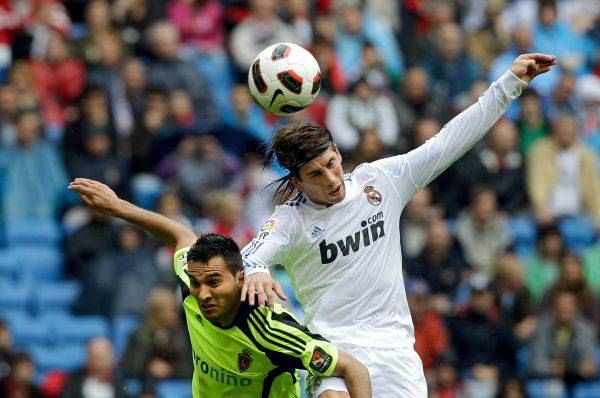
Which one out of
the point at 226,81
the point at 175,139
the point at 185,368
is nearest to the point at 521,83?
the point at 185,368

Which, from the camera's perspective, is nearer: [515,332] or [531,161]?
[515,332]

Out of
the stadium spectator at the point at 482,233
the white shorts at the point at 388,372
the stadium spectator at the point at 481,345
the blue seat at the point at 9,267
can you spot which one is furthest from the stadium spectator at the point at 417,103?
→ the white shorts at the point at 388,372

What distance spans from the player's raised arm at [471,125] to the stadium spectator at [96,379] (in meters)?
5.41

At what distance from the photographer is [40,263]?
14.8m

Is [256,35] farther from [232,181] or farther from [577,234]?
[577,234]

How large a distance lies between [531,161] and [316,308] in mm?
8410

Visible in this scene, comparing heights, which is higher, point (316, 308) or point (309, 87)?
point (309, 87)

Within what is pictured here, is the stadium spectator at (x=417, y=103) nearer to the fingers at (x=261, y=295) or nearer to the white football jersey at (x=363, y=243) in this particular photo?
the white football jersey at (x=363, y=243)

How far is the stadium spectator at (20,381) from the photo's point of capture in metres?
13.0

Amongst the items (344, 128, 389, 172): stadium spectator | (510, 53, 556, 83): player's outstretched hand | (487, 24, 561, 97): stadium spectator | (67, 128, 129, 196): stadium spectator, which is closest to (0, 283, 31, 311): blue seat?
(67, 128, 129, 196): stadium spectator

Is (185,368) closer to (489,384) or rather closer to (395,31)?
(489,384)

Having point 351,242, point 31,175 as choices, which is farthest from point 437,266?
point 351,242

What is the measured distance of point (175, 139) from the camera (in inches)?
597

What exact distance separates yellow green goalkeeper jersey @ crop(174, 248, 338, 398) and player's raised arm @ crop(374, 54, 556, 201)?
1237 millimetres
